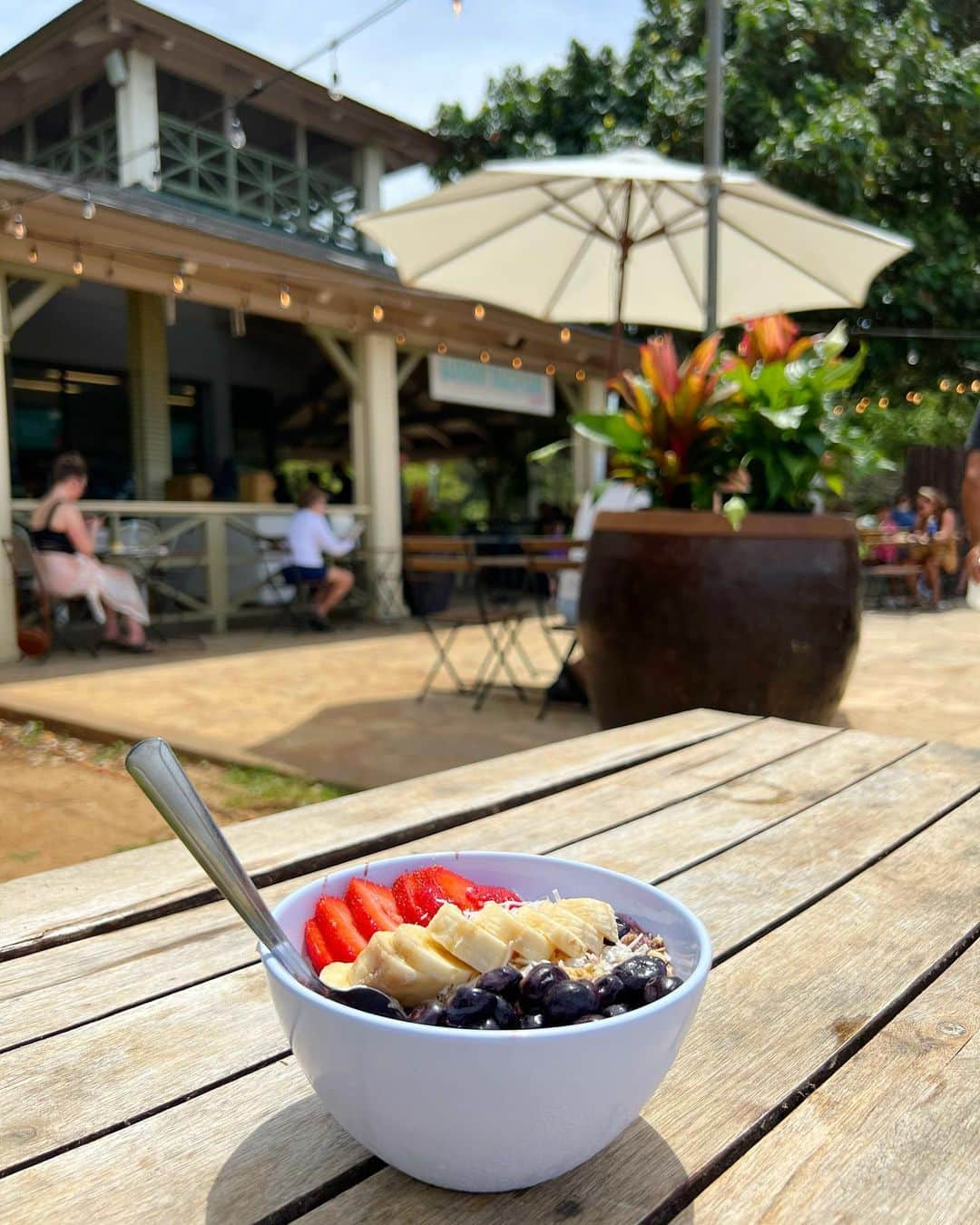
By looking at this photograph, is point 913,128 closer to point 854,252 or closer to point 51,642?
point 854,252

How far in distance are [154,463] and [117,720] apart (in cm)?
710

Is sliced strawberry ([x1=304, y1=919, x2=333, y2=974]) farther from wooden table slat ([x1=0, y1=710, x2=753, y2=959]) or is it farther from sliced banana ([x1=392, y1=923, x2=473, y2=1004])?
wooden table slat ([x1=0, y1=710, x2=753, y2=959])

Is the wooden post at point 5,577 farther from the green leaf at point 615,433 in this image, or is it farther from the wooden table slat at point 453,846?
the wooden table slat at point 453,846

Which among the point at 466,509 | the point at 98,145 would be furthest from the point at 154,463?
the point at 466,509

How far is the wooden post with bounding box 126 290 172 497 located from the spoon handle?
11007 millimetres

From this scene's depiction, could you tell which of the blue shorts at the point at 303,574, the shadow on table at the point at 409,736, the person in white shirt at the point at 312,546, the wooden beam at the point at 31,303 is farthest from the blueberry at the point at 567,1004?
the blue shorts at the point at 303,574

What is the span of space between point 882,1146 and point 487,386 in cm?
1025

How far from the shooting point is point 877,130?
1282 cm

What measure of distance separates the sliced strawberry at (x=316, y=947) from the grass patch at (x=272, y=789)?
2487 mm

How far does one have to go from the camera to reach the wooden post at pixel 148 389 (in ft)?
35.2

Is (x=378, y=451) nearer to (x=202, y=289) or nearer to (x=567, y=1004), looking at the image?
(x=202, y=289)

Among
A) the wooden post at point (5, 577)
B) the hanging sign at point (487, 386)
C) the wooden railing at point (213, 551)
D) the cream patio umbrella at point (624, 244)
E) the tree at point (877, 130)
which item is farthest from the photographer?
the tree at point (877, 130)

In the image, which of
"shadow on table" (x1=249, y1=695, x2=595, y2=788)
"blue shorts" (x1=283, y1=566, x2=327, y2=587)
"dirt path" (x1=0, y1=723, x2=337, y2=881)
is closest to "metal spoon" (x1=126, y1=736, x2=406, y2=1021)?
"dirt path" (x1=0, y1=723, x2=337, y2=881)

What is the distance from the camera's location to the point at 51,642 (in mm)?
7609
